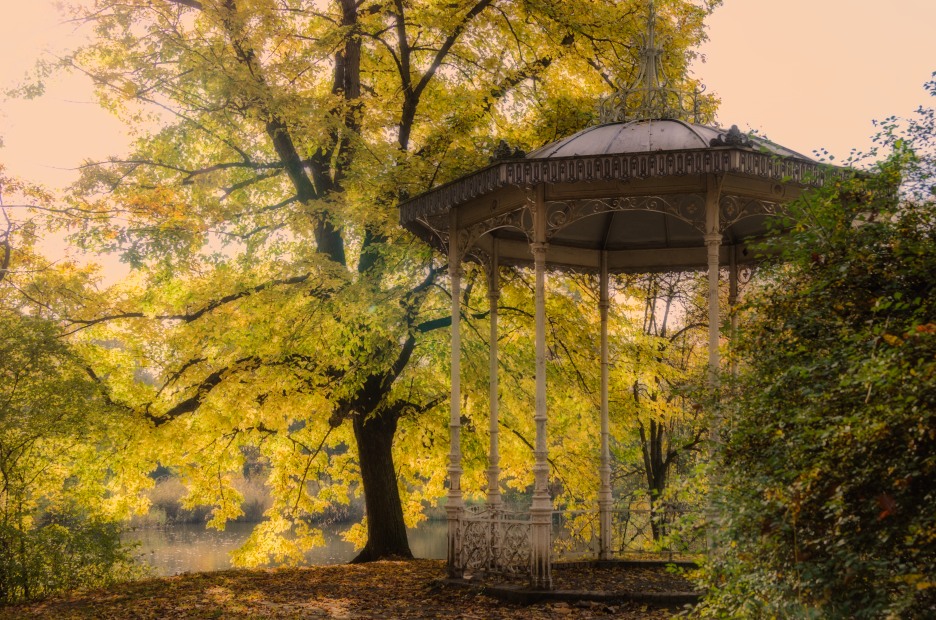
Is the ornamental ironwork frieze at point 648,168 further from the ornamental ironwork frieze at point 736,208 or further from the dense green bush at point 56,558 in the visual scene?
the dense green bush at point 56,558

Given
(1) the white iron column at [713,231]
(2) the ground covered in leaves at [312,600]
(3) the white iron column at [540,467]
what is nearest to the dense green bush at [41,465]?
(2) the ground covered in leaves at [312,600]

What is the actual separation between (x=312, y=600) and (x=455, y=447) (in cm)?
220

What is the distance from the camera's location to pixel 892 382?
334cm

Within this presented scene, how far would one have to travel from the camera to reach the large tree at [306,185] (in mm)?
12781

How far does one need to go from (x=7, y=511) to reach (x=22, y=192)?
5.05m

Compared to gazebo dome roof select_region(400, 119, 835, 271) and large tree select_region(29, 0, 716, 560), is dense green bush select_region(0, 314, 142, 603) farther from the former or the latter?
gazebo dome roof select_region(400, 119, 835, 271)

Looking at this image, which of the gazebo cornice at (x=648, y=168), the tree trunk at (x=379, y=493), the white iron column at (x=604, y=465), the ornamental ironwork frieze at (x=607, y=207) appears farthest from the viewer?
the tree trunk at (x=379, y=493)

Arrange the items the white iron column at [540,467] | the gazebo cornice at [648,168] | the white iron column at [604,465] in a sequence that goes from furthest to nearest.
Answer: the white iron column at [604,465] < the white iron column at [540,467] < the gazebo cornice at [648,168]

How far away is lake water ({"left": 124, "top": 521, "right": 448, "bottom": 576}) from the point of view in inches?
979

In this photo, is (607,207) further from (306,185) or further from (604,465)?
(306,185)

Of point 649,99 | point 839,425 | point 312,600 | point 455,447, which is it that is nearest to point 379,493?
point 455,447

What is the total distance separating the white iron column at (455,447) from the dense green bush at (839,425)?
5.08 m

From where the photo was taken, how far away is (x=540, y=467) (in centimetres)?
859

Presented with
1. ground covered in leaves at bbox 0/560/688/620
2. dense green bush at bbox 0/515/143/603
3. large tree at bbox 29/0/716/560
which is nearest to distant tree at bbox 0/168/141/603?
dense green bush at bbox 0/515/143/603
